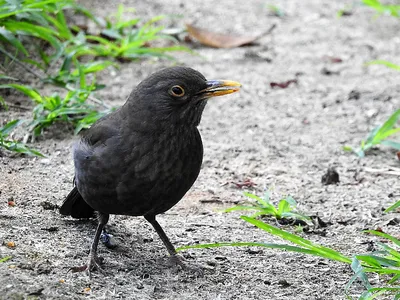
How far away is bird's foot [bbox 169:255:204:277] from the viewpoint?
410 centimetres

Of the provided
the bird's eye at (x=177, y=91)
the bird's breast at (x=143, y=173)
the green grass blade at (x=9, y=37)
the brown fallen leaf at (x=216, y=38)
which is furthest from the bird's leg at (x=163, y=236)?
the brown fallen leaf at (x=216, y=38)

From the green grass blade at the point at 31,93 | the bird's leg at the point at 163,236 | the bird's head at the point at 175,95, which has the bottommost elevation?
the bird's leg at the point at 163,236

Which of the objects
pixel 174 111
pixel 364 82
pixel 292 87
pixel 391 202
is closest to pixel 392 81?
pixel 364 82

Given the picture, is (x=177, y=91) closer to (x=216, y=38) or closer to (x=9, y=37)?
(x=9, y=37)

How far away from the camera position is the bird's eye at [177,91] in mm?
4074

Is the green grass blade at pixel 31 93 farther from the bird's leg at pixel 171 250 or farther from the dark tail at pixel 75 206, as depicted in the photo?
the bird's leg at pixel 171 250

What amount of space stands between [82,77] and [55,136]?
1.84 feet

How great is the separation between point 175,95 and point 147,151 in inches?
14.5

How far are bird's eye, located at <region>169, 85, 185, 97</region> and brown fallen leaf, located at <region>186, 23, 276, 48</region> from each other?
14.0 ft

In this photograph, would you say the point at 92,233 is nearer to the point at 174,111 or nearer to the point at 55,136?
the point at 174,111

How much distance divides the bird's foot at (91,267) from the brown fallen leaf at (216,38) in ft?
15.3

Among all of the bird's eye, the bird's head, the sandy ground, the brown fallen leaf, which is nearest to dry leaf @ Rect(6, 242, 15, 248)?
the sandy ground

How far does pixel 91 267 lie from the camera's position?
3867mm

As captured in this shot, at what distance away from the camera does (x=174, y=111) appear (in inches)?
160
